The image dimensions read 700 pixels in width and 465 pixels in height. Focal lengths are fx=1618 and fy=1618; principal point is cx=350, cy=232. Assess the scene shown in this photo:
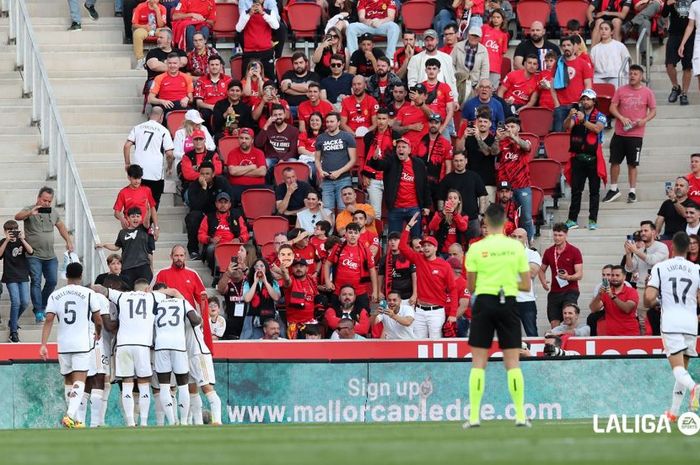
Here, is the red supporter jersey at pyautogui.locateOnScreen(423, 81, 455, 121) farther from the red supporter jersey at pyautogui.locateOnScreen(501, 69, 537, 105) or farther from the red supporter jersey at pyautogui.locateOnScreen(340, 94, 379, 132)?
the red supporter jersey at pyautogui.locateOnScreen(501, 69, 537, 105)

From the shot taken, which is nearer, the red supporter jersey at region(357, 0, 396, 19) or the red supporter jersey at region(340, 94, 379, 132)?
the red supporter jersey at region(340, 94, 379, 132)

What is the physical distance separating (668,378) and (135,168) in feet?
25.7

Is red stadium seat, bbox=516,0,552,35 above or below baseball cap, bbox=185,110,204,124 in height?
above

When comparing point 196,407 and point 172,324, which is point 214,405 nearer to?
point 196,407

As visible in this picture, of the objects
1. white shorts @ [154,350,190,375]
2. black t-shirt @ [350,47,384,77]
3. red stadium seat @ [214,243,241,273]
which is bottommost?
white shorts @ [154,350,190,375]

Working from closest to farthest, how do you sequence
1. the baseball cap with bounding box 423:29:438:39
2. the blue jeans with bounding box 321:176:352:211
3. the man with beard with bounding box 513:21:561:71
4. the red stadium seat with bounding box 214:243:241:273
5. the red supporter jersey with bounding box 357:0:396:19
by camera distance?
the red stadium seat with bounding box 214:243:241:273 → the blue jeans with bounding box 321:176:352:211 → the baseball cap with bounding box 423:29:438:39 → the man with beard with bounding box 513:21:561:71 → the red supporter jersey with bounding box 357:0:396:19

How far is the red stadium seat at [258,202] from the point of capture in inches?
909

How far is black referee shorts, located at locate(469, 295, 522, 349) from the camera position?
14.0 metres

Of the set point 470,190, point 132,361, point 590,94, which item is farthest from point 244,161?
point 590,94

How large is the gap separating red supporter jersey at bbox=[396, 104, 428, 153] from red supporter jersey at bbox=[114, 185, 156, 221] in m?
3.79

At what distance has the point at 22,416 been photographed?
20172 mm

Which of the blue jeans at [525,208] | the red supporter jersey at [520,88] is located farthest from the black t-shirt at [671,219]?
the red supporter jersey at [520,88]

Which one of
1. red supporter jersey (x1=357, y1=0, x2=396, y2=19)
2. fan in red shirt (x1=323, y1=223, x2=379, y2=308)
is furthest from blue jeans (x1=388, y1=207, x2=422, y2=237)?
red supporter jersey (x1=357, y1=0, x2=396, y2=19)

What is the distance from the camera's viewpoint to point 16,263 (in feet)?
71.7
